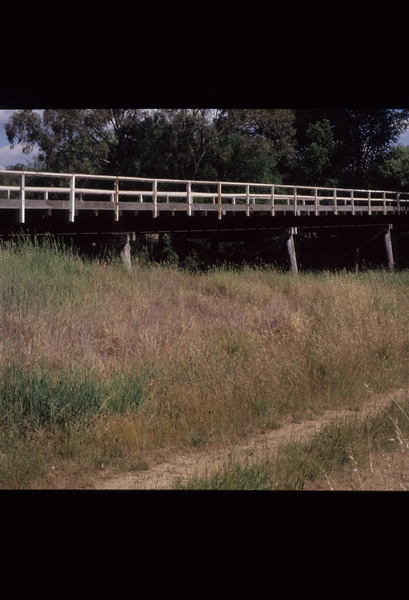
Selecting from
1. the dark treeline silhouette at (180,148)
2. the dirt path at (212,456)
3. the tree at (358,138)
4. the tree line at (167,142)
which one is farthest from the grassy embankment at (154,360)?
the tree at (358,138)

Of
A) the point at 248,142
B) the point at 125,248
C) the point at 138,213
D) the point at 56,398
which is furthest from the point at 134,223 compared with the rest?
the point at 248,142

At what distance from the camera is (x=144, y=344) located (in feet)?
32.7

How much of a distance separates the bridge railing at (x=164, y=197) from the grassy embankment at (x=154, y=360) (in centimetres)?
294

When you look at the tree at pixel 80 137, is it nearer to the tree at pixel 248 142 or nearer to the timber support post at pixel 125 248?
the tree at pixel 248 142

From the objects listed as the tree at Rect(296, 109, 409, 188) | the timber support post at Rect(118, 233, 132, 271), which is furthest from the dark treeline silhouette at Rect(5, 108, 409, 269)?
the timber support post at Rect(118, 233, 132, 271)

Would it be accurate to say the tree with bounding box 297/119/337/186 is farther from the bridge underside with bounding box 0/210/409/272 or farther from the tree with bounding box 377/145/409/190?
the tree with bounding box 377/145/409/190

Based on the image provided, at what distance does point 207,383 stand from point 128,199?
2640 centimetres
